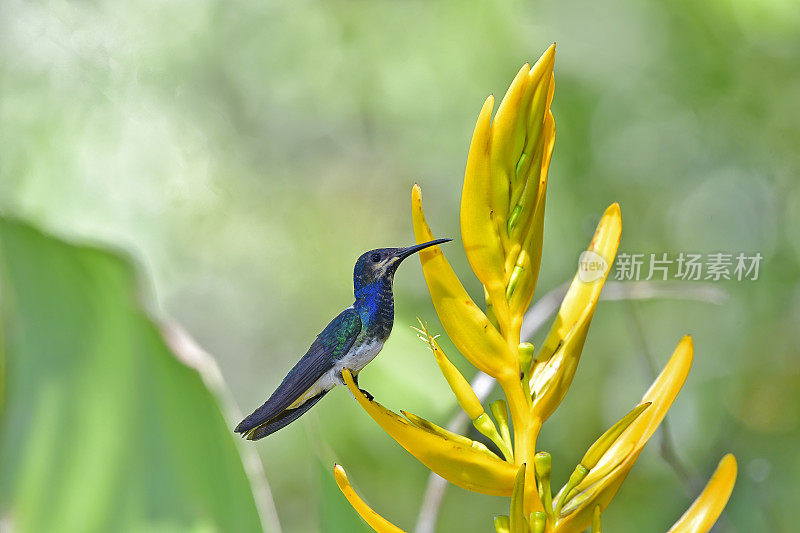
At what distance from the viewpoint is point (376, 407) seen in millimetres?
225

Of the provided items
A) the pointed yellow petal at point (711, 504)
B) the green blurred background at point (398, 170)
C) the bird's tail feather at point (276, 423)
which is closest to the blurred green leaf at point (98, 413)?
the bird's tail feather at point (276, 423)

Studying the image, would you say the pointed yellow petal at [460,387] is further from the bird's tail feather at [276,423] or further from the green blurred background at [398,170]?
the green blurred background at [398,170]

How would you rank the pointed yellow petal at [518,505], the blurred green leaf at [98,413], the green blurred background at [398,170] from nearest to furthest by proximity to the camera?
1. the pointed yellow petal at [518,505]
2. the blurred green leaf at [98,413]
3. the green blurred background at [398,170]

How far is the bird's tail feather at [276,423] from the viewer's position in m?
0.27

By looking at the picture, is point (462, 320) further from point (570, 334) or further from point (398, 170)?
point (398, 170)

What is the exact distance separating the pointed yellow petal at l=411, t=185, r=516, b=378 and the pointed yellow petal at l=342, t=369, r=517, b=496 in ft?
0.10

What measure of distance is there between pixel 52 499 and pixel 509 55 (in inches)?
33.5

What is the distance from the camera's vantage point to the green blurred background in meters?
0.92

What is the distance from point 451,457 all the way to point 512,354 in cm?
4

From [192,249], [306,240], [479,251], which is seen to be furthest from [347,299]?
[479,251]

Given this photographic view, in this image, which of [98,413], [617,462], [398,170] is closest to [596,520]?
[617,462]

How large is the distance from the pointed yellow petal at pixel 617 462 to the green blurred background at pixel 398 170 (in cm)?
59

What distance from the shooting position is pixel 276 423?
27cm

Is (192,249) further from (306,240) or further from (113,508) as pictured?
(113,508)
